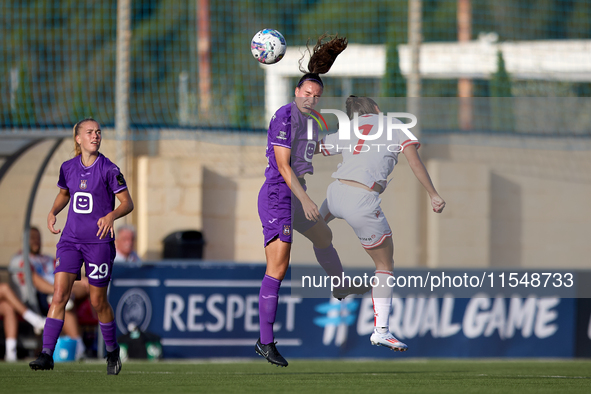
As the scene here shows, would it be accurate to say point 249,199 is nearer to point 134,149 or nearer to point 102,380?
point 134,149

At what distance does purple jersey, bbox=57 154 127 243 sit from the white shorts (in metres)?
1.59

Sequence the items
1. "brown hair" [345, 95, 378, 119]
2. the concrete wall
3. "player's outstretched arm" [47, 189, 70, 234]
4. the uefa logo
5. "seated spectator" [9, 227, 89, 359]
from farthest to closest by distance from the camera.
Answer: the concrete wall < the uefa logo < "seated spectator" [9, 227, 89, 359] < "brown hair" [345, 95, 378, 119] < "player's outstretched arm" [47, 189, 70, 234]

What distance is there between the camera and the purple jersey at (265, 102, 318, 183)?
247 inches

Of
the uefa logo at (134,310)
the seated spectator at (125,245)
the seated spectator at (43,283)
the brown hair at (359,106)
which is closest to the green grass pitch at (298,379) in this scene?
the seated spectator at (43,283)

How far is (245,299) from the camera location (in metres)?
10.1

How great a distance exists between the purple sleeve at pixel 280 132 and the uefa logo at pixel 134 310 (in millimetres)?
4206

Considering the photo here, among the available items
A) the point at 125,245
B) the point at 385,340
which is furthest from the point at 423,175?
the point at 125,245

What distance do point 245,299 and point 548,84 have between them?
24.6 feet

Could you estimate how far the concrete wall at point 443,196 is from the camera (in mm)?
11375

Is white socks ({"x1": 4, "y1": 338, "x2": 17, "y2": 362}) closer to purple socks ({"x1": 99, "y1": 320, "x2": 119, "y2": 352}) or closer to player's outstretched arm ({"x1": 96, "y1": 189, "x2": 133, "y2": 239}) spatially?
purple socks ({"x1": 99, "y1": 320, "x2": 119, "y2": 352})

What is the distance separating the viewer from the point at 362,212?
650cm

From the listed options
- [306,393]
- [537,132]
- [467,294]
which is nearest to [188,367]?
[306,393]

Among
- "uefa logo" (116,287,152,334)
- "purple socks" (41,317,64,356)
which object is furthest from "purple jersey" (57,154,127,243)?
"uefa logo" (116,287,152,334)

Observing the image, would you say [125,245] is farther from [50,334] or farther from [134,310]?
[50,334]
